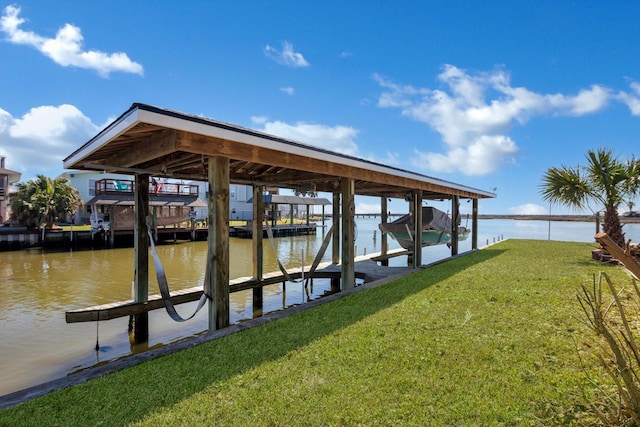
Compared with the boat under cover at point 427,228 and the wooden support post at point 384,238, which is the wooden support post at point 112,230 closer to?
the wooden support post at point 384,238

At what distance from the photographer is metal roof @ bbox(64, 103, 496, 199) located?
3775 millimetres

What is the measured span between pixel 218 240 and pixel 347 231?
292 centimetres

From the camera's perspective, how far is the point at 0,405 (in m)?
2.72

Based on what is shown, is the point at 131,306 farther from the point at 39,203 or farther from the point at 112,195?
the point at 39,203

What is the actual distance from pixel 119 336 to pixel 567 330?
687cm

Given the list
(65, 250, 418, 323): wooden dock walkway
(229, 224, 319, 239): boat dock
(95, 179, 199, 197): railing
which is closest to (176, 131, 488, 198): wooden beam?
(65, 250, 418, 323): wooden dock walkway

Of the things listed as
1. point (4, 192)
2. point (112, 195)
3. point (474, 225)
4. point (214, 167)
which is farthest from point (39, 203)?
point (474, 225)

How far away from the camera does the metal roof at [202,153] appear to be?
378 centimetres

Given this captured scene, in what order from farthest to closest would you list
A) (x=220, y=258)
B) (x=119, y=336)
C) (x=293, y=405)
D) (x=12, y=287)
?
(x=12, y=287)
(x=119, y=336)
(x=220, y=258)
(x=293, y=405)

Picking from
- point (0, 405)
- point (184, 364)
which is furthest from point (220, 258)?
point (0, 405)

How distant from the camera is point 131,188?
922 inches

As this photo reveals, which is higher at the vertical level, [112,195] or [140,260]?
[112,195]

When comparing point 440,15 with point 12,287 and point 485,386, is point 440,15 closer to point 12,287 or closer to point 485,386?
point 485,386

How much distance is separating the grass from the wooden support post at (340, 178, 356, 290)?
6.90 ft
